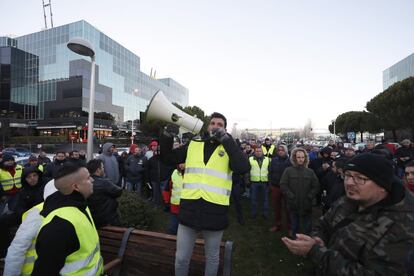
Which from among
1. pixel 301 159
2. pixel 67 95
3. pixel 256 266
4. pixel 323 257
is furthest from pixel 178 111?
pixel 67 95

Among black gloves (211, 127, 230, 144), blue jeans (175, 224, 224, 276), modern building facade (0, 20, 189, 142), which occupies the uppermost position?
modern building facade (0, 20, 189, 142)

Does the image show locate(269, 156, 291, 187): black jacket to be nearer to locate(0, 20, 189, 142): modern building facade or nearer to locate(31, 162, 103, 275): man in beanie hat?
locate(31, 162, 103, 275): man in beanie hat

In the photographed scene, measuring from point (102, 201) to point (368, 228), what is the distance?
2686mm

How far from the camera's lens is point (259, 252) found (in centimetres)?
477

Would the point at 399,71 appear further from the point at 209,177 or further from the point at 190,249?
the point at 190,249

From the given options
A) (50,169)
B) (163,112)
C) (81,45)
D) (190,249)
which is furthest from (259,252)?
(50,169)

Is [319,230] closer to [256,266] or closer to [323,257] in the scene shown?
[323,257]

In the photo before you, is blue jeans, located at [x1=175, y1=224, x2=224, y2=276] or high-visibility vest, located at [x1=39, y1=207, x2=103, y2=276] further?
blue jeans, located at [x1=175, y1=224, x2=224, y2=276]

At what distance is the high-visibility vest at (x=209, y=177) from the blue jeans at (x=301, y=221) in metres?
3.01

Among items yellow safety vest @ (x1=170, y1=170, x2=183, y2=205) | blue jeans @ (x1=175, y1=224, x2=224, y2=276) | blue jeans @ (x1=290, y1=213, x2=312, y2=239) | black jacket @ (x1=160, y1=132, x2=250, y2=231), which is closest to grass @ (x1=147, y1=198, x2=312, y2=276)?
blue jeans @ (x1=290, y1=213, x2=312, y2=239)

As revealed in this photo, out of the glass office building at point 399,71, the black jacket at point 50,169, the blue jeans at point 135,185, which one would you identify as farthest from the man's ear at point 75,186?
the glass office building at point 399,71

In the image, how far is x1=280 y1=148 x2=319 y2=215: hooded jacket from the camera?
490 cm

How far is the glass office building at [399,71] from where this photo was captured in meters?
50.6

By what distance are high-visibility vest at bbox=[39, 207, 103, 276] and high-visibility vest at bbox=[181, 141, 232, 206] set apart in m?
0.89
